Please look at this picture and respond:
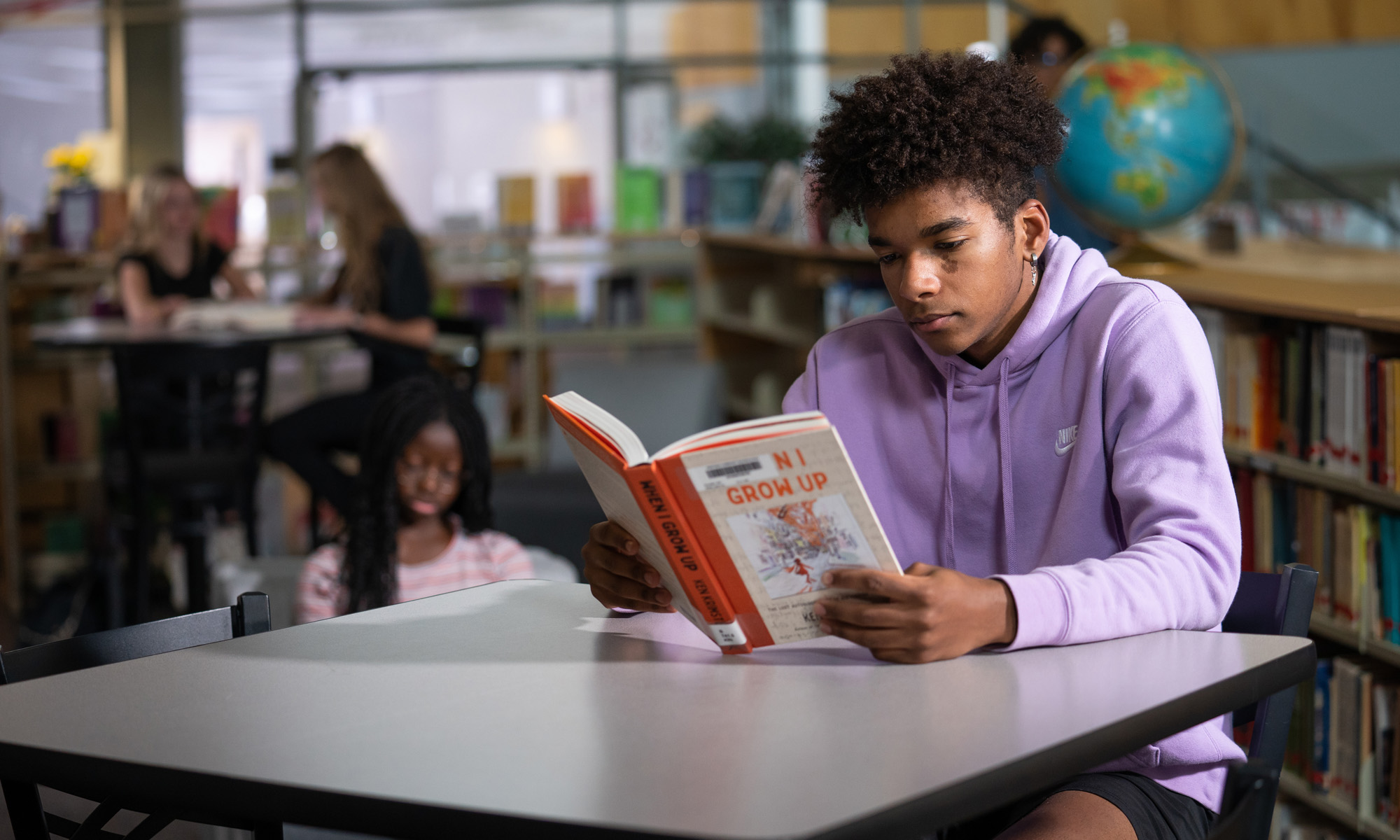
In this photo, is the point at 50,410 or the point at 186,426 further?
the point at 50,410

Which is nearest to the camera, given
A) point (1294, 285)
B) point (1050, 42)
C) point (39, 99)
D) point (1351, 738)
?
point (1351, 738)

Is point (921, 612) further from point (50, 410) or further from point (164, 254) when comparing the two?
point (50, 410)

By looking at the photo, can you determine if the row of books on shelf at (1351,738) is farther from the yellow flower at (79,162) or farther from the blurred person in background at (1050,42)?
the yellow flower at (79,162)

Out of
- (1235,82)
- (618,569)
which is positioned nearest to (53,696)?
(618,569)

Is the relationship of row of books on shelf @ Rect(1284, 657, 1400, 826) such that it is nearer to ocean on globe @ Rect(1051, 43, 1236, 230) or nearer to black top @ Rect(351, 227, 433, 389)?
ocean on globe @ Rect(1051, 43, 1236, 230)

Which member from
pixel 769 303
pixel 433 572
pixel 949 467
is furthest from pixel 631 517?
pixel 769 303

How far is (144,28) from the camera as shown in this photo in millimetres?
7309

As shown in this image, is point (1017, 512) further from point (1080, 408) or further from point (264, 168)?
point (264, 168)

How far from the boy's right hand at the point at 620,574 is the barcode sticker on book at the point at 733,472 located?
0.17m

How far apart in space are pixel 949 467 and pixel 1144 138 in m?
1.47

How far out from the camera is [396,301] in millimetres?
4082

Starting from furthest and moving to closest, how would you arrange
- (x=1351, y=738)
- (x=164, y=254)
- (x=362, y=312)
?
(x=164, y=254)
(x=362, y=312)
(x=1351, y=738)

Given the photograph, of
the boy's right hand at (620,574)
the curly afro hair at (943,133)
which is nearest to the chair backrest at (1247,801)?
the boy's right hand at (620,574)

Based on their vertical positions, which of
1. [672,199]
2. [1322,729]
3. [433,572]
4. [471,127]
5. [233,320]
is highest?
[471,127]
